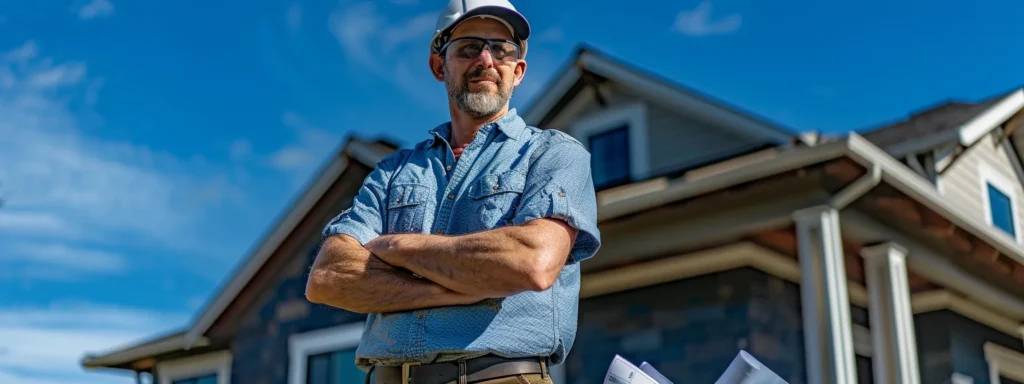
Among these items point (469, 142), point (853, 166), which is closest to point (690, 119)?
point (853, 166)

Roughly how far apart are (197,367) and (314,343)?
2.39 metres

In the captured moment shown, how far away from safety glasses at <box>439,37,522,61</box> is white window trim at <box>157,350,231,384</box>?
10.4 metres

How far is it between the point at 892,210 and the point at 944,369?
8.91 feet

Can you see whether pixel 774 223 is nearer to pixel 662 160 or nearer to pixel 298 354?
pixel 662 160

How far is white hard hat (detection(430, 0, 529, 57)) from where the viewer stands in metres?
2.76

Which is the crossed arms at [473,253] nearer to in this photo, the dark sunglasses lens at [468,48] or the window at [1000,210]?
the dark sunglasses lens at [468,48]

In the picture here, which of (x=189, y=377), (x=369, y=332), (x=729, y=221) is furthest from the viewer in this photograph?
(x=189, y=377)

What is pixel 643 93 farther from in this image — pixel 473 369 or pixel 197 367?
pixel 473 369

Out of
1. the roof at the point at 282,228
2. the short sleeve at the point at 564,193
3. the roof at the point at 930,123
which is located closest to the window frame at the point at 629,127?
the roof at the point at 282,228

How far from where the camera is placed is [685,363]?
30.2ft

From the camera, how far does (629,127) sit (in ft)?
43.0

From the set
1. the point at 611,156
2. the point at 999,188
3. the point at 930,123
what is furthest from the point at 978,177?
the point at 611,156

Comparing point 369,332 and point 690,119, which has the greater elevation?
point 690,119

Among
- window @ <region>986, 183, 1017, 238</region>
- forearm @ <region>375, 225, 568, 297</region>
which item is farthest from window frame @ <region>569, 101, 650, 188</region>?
forearm @ <region>375, 225, 568, 297</region>
